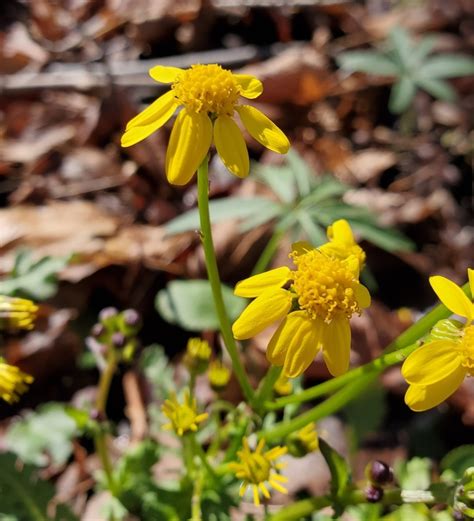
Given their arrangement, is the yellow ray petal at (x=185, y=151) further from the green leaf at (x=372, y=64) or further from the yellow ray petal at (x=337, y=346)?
the green leaf at (x=372, y=64)

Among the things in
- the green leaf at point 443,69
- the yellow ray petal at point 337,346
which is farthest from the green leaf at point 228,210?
the green leaf at point 443,69

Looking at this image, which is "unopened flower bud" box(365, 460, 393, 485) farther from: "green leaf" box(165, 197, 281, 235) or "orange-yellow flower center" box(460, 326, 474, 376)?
"green leaf" box(165, 197, 281, 235)

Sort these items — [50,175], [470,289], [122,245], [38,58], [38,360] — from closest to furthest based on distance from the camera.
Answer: [470,289] < [38,360] < [122,245] < [50,175] < [38,58]

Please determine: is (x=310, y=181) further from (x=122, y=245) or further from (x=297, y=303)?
(x=297, y=303)

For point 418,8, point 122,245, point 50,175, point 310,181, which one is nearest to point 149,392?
point 122,245

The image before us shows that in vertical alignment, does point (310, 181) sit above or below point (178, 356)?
above

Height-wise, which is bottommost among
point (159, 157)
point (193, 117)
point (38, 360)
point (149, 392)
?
point (149, 392)

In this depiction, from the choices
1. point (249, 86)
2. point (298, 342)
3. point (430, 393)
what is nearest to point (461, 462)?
point (430, 393)
